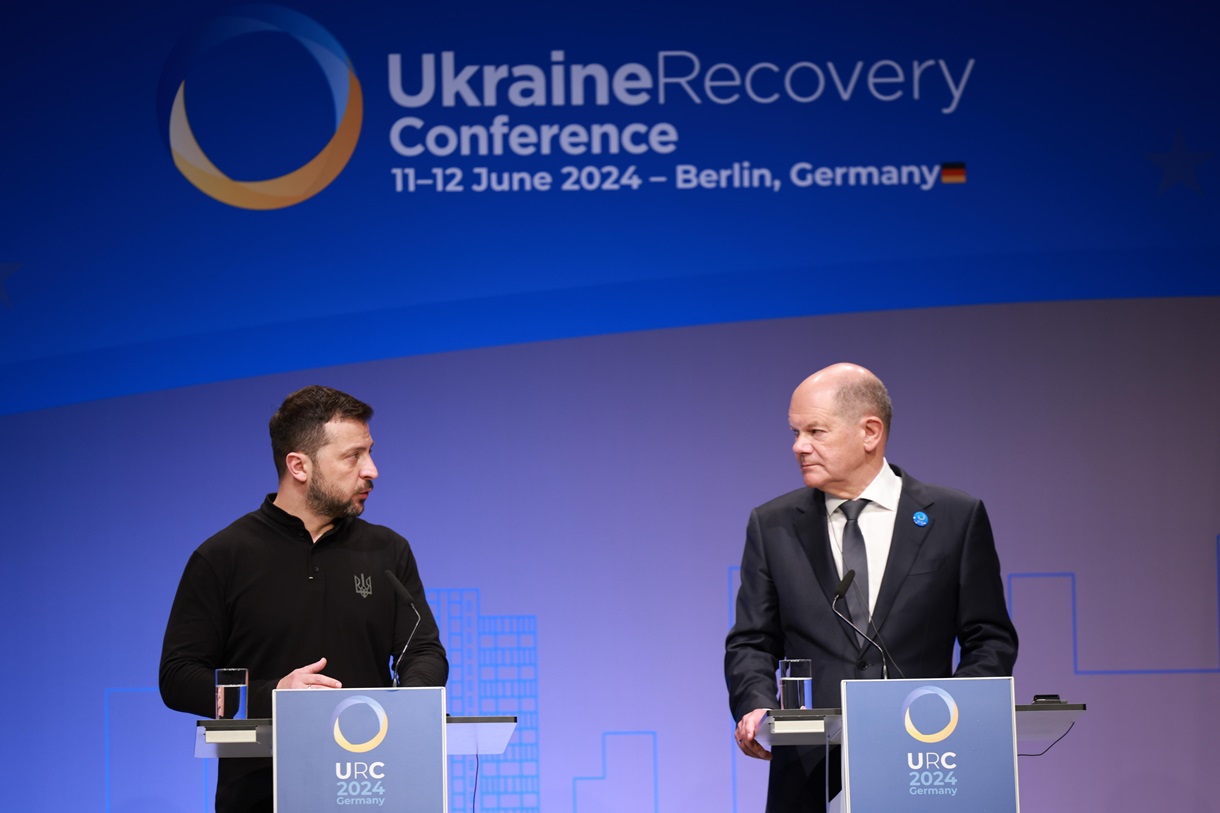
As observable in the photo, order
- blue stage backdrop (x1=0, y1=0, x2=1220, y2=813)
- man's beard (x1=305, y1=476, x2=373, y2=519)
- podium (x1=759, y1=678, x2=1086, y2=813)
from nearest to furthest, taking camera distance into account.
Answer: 1. podium (x1=759, y1=678, x2=1086, y2=813)
2. man's beard (x1=305, y1=476, x2=373, y2=519)
3. blue stage backdrop (x1=0, y1=0, x2=1220, y2=813)

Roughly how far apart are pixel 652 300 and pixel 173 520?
1785 millimetres

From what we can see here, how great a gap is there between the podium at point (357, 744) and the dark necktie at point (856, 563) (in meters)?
0.94

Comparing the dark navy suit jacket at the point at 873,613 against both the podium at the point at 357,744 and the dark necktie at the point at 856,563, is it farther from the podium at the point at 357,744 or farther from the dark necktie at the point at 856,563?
the podium at the point at 357,744

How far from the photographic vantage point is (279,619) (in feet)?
10.1

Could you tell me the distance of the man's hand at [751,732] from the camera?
2.63m

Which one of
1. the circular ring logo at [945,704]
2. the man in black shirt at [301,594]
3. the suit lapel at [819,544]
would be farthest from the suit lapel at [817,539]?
the man in black shirt at [301,594]

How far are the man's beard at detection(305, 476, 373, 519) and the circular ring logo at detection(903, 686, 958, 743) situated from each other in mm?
1416

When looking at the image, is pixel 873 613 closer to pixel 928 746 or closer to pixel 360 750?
pixel 928 746

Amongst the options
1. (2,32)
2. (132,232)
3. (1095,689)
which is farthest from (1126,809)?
(2,32)

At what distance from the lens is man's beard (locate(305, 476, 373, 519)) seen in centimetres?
322

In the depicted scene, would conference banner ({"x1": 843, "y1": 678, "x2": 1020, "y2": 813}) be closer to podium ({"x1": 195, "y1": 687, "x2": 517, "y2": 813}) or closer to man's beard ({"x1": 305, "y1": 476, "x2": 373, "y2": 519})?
podium ({"x1": 195, "y1": 687, "x2": 517, "y2": 813})

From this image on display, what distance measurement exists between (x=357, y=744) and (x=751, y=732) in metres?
0.76

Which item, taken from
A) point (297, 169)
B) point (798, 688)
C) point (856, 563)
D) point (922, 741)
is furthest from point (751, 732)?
point (297, 169)

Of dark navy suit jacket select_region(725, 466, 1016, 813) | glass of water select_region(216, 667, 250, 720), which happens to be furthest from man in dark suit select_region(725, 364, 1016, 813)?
glass of water select_region(216, 667, 250, 720)
